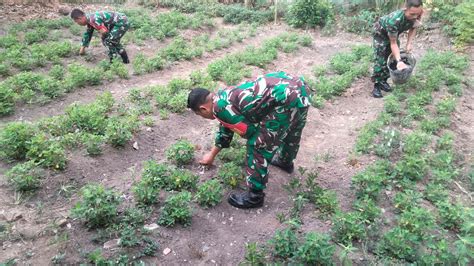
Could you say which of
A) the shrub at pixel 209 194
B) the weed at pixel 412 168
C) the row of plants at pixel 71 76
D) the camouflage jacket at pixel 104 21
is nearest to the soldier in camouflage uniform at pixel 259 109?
the shrub at pixel 209 194

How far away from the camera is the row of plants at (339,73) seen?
6.78 metres

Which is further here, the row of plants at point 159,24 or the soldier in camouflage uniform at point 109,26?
the row of plants at point 159,24

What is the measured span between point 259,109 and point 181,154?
56.0 inches

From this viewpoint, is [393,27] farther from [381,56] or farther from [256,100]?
[256,100]

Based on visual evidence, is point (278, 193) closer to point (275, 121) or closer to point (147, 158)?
point (275, 121)

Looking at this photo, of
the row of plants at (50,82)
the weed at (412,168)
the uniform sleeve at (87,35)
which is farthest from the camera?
the uniform sleeve at (87,35)

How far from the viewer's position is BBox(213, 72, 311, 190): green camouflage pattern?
11.6 ft

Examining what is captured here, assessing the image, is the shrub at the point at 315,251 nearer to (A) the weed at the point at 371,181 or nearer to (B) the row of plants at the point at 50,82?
(A) the weed at the point at 371,181

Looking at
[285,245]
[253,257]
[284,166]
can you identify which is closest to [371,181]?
[284,166]

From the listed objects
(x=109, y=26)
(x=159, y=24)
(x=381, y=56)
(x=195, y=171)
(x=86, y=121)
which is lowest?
(x=195, y=171)

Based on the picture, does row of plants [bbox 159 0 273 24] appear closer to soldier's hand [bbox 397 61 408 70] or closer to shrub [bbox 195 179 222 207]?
soldier's hand [bbox 397 61 408 70]

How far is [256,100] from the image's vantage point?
139 inches

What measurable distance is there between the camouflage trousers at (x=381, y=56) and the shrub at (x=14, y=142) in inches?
219

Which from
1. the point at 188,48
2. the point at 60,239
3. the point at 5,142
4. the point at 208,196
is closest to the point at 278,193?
the point at 208,196
